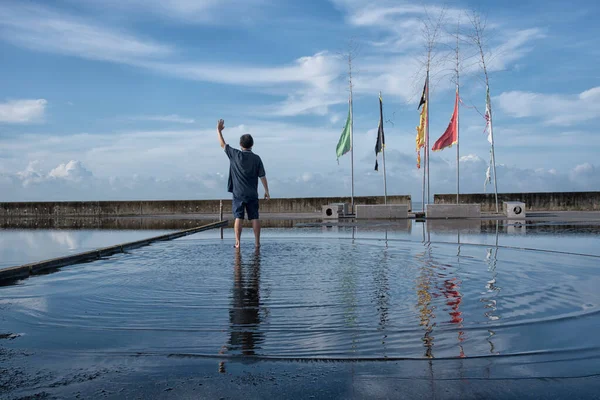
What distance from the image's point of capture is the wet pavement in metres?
2.79

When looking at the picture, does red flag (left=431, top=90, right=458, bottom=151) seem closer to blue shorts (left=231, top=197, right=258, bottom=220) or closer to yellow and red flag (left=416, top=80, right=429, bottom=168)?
yellow and red flag (left=416, top=80, right=429, bottom=168)

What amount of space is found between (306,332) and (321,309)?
779mm

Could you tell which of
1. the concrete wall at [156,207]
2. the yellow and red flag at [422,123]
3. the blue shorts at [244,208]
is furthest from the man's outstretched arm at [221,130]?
the concrete wall at [156,207]

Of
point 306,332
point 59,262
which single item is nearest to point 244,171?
point 59,262

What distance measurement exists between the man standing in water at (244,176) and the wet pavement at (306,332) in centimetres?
257

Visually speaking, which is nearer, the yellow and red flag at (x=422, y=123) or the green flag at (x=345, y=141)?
the yellow and red flag at (x=422, y=123)

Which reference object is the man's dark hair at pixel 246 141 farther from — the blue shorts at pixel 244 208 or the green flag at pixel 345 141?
the green flag at pixel 345 141

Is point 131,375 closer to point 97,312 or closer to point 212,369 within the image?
point 212,369

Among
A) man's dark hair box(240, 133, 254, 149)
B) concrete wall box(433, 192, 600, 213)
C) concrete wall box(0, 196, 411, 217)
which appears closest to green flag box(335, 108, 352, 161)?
concrete wall box(0, 196, 411, 217)

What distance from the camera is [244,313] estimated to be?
14.9 feet

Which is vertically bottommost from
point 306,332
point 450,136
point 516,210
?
point 306,332

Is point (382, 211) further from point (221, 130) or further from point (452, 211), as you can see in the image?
point (221, 130)

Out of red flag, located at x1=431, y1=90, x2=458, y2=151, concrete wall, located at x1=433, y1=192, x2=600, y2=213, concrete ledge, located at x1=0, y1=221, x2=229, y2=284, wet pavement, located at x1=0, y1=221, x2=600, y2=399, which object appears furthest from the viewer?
concrete wall, located at x1=433, y1=192, x2=600, y2=213

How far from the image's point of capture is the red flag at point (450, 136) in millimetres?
28562
